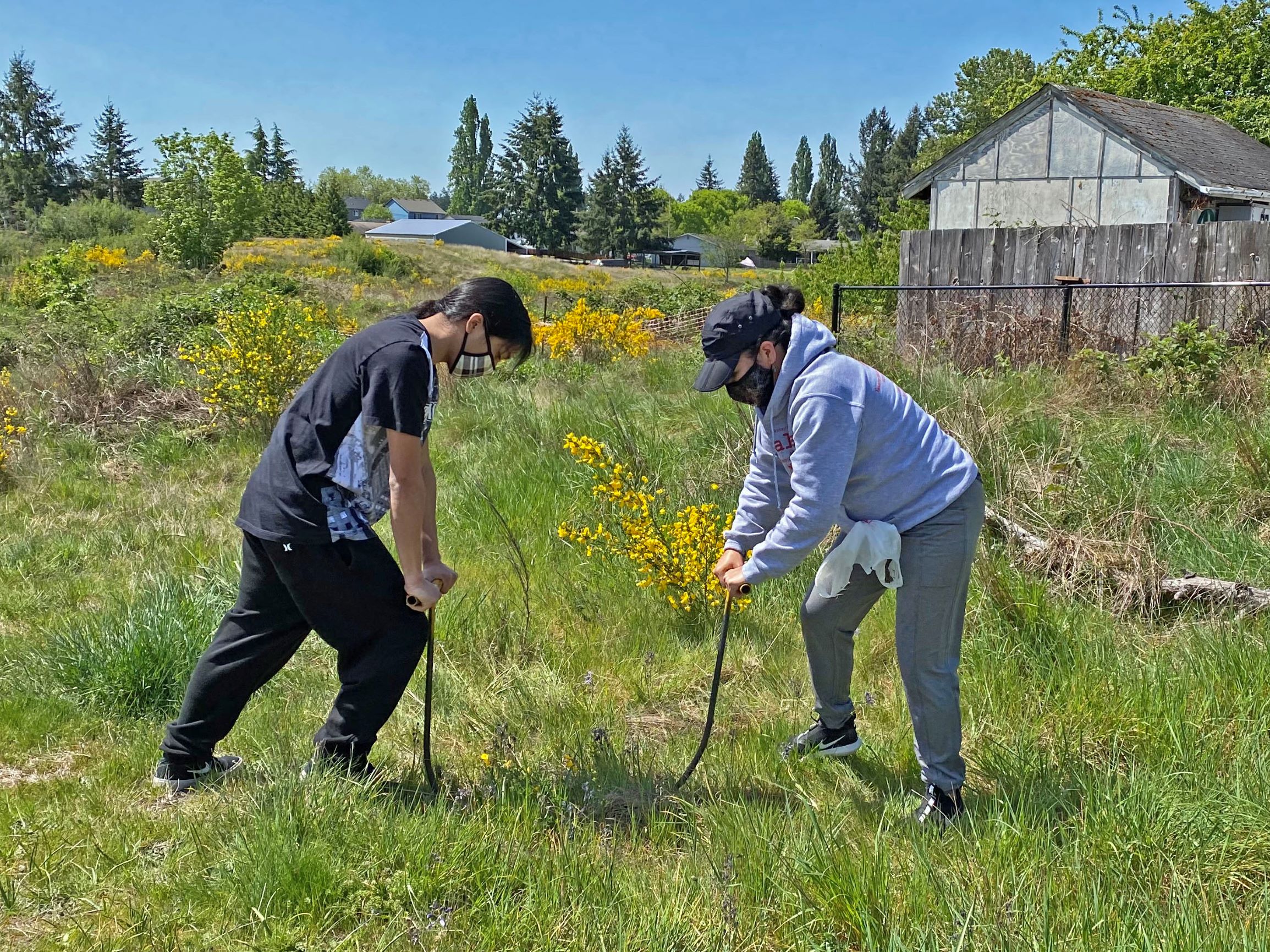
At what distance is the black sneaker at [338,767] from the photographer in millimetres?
2863

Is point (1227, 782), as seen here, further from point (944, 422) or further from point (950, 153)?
point (950, 153)

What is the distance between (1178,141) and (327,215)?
45004 mm

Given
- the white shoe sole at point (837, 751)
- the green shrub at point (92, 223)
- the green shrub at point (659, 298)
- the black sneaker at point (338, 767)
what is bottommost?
the white shoe sole at point (837, 751)

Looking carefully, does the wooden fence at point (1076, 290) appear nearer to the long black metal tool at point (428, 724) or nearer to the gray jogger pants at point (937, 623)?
the gray jogger pants at point (937, 623)

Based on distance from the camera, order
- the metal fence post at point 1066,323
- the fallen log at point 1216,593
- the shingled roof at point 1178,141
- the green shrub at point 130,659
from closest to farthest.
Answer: the green shrub at point 130,659
the fallen log at point 1216,593
the metal fence post at point 1066,323
the shingled roof at point 1178,141

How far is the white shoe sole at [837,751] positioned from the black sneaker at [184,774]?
6.40 feet

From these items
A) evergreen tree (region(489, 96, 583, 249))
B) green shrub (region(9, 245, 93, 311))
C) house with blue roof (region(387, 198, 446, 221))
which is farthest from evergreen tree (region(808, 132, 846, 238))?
green shrub (region(9, 245, 93, 311))

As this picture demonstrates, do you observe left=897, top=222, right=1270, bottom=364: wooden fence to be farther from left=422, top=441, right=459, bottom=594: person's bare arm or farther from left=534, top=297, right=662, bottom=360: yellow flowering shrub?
left=422, top=441, right=459, bottom=594: person's bare arm

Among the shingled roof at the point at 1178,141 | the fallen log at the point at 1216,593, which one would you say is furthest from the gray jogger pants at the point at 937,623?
the shingled roof at the point at 1178,141

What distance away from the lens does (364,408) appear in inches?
107

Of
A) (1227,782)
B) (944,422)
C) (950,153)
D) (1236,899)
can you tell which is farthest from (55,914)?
(950,153)

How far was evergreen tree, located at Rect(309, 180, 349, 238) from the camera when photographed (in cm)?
5416

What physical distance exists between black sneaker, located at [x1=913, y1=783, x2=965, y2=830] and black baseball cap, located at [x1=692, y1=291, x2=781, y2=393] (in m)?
1.39

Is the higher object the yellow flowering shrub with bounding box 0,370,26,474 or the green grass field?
the yellow flowering shrub with bounding box 0,370,26,474
